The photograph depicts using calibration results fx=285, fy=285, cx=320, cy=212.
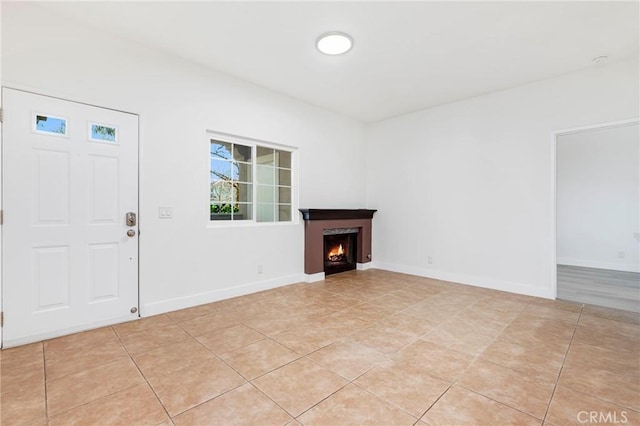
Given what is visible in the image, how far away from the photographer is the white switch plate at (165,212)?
318 centimetres

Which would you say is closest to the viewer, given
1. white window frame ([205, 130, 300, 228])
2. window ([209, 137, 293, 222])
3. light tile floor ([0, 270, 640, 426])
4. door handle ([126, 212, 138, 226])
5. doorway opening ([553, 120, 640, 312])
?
light tile floor ([0, 270, 640, 426])

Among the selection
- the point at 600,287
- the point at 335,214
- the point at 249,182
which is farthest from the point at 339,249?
the point at 600,287

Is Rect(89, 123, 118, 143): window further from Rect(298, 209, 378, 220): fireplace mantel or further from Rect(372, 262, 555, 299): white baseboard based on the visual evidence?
Rect(372, 262, 555, 299): white baseboard

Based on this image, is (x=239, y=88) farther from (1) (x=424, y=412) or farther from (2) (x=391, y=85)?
(1) (x=424, y=412)

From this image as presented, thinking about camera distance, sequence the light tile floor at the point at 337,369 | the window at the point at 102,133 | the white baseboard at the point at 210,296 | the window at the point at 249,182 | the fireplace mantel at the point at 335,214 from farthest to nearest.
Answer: the fireplace mantel at the point at 335,214
the window at the point at 249,182
the white baseboard at the point at 210,296
the window at the point at 102,133
the light tile floor at the point at 337,369

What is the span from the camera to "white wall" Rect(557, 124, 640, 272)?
17.7 ft

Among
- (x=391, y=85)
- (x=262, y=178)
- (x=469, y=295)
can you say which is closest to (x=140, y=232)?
(x=262, y=178)

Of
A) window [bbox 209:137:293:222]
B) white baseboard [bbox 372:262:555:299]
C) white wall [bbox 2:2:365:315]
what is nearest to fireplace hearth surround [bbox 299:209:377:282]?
white wall [bbox 2:2:365:315]

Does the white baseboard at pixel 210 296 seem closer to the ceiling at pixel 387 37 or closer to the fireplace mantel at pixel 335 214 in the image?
the fireplace mantel at pixel 335 214

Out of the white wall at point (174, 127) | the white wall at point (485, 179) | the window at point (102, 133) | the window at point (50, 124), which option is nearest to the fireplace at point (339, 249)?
the white wall at point (485, 179)

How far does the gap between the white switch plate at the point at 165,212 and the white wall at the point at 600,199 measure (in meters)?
7.60

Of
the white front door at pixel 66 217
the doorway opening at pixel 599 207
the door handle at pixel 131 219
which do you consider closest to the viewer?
the white front door at pixel 66 217

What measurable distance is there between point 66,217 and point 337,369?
2.76 m

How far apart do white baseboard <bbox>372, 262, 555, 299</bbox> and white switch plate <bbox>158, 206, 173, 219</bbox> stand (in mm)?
3905
